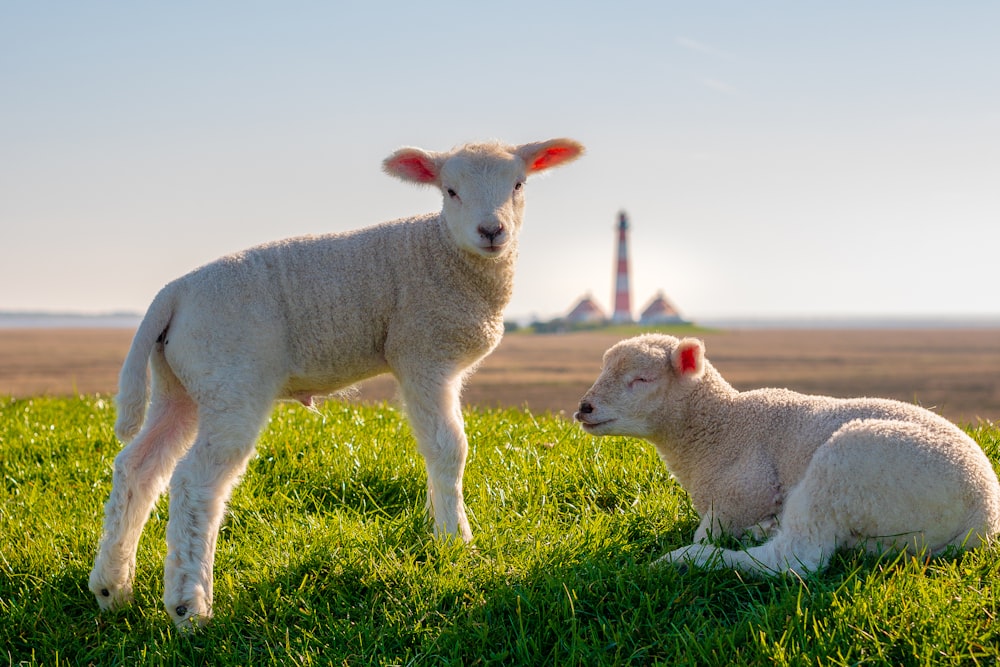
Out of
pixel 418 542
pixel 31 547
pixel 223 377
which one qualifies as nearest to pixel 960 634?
pixel 418 542

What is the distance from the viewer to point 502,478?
17.6ft

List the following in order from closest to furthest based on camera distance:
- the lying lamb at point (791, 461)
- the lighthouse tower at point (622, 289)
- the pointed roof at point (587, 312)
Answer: the lying lamb at point (791, 461) < the lighthouse tower at point (622, 289) < the pointed roof at point (587, 312)

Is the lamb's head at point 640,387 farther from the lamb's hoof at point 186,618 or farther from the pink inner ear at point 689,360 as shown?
the lamb's hoof at point 186,618

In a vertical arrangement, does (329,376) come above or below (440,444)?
above

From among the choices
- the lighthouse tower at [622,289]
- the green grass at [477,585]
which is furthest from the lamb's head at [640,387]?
the lighthouse tower at [622,289]

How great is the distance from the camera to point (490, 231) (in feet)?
14.0

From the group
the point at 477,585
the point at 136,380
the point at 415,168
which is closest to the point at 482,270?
the point at 415,168

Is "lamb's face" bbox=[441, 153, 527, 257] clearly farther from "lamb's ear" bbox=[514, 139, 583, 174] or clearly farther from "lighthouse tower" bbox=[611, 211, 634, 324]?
"lighthouse tower" bbox=[611, 211, 634, 324]

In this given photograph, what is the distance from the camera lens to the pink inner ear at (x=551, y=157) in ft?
15.7

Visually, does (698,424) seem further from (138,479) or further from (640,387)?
(138,479)

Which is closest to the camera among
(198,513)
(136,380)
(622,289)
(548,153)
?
(198,513)

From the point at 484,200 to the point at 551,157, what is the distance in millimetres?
672

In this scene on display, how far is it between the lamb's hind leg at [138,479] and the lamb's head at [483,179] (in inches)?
66.3

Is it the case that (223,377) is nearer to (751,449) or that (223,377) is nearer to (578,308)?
(751,449)
